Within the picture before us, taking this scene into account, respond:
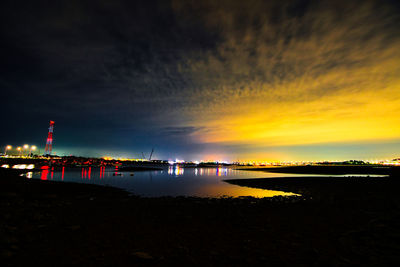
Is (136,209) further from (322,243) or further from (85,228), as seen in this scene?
(322,243)

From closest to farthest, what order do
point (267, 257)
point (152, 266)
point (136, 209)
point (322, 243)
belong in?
point (152, 266), point (267, 257), point (322, 243), point (136, 209)

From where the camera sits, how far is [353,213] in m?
15.3

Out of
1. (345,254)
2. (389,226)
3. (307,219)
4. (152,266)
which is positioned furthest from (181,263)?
(389,226)

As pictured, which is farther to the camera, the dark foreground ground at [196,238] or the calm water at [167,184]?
the calm water at [167,184]

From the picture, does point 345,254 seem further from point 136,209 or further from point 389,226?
point 136,209

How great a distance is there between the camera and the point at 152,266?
740cm

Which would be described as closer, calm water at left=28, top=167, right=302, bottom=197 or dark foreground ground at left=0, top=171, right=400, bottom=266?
dark foreground ground at left=0, top=171, right=400, bottom=266

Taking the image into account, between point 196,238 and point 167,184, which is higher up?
point 196,238

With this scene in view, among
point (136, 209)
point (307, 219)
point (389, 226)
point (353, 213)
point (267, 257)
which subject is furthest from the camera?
point (136, 209)

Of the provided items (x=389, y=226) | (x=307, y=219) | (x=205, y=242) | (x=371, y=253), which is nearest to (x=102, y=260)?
(x=205, y=242)

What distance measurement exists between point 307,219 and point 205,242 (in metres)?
8.19

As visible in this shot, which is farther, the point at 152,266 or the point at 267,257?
the point at 267,257

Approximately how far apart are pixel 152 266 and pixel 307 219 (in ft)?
36.8

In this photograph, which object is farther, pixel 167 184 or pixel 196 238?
pixel 167 184
